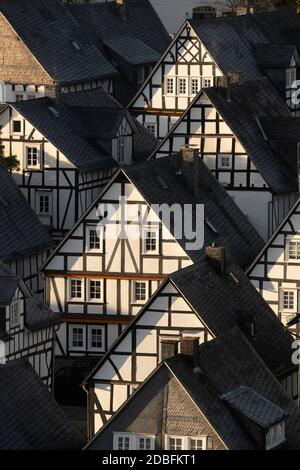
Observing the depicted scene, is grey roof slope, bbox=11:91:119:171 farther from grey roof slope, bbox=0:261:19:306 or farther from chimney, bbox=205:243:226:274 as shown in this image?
chimney, bbox=205:243:226:274

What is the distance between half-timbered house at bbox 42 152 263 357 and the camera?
7825cm

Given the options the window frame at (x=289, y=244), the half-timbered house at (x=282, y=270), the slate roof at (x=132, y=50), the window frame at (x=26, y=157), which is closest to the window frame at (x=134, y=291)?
the half-timbered house at (x=282, y=270)

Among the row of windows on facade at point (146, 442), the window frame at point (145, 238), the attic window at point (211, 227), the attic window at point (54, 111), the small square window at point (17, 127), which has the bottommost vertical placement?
the row of windows on facade at point (146, 442)

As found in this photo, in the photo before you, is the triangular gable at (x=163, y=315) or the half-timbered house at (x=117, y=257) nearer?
the triangular gable at (x=163, y=315)

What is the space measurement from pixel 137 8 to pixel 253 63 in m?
15.0

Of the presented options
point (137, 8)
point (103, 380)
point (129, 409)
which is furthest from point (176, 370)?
point (137, 8)

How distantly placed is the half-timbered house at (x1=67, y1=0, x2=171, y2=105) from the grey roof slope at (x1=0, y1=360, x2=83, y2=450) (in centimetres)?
4847

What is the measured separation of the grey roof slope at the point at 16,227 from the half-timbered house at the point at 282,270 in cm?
772

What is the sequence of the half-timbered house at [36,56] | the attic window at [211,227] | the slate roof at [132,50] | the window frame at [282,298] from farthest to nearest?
1. the slate roof at [132,50]
2. the half-timbered house at [36,56]
3. the attic window at [211,227]
4. the window frame at [282,298]

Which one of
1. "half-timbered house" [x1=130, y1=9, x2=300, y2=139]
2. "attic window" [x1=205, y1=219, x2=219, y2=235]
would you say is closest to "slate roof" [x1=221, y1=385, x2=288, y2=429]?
"attic window" [x1=205, y1=219, x2=219, y2=235]

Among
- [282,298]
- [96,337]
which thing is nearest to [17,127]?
[96,337]

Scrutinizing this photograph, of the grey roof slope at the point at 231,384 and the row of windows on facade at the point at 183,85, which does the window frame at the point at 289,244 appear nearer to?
the grey roof slope at the point at 231,384

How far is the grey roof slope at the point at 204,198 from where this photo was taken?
79.2 meters
